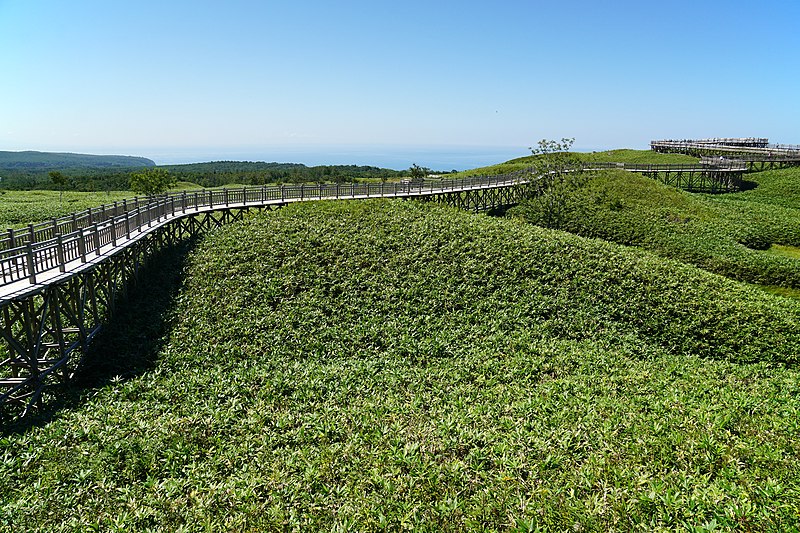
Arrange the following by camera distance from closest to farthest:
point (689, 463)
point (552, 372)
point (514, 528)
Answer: point (514, 528) → point (689, 463) → point (552, 372)

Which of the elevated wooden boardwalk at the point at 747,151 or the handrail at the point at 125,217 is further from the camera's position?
the elevated wooden boardwalk at the point at 747,151

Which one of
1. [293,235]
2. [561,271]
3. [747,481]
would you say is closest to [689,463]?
[747,481]

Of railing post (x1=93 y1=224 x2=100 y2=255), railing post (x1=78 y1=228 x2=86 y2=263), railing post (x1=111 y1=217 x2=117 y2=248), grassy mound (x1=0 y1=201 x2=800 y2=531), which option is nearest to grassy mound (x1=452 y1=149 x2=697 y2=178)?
grassy mound (x1=0 y1=201 x2=800 y2=531)

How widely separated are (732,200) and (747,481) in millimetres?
53378

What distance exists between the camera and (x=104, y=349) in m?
16.4

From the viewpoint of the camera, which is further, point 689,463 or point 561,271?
point 561,271

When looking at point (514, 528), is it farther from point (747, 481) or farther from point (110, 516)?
point (110, 516)

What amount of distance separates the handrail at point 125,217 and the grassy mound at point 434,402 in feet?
12.6

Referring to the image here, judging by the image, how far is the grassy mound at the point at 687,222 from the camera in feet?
105

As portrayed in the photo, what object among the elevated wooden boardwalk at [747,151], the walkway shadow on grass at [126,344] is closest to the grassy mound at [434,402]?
the walkway shadow on grass at [126,344]

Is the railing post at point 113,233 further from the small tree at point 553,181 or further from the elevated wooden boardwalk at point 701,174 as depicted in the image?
the elevated wooden boardwalk at point 701,174

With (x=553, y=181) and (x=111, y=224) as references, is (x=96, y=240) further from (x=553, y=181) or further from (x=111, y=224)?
(x=553, y=181)

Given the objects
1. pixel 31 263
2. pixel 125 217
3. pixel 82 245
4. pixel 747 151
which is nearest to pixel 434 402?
pixel 31 263

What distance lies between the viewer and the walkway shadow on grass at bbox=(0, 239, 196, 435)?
13.3m
